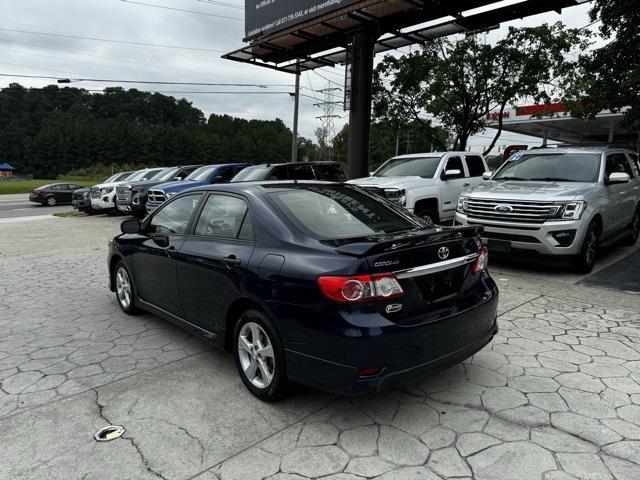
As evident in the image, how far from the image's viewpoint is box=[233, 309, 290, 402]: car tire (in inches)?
119

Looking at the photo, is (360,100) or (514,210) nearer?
(514,210)

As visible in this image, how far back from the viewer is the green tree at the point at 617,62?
11.2 m

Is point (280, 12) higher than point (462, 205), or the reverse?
point (280, 12)

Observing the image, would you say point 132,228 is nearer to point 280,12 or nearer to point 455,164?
point 455,164

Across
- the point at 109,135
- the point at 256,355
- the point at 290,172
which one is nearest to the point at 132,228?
the point at 256,355

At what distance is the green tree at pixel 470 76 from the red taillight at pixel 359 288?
15957mm

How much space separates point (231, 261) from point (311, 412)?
47.4 inches

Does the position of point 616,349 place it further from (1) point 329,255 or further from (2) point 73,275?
(2) point 73,275

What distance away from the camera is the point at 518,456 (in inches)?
101

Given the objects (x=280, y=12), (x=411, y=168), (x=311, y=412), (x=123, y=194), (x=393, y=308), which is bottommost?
(x=311, y=412)

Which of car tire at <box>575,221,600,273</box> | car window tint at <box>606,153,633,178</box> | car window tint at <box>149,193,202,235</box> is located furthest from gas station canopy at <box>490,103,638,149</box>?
car window tint at <box>149,193,202,235</box>

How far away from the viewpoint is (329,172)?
1264 centimetres

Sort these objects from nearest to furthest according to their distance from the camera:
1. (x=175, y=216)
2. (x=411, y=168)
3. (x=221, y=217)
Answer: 1. (x=221, y=217)
2. (x=175, y=216)
3. (x=411, y=168)

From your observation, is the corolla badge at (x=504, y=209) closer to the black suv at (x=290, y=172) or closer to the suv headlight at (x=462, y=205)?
the suv headlight at (x=462, y=205)
